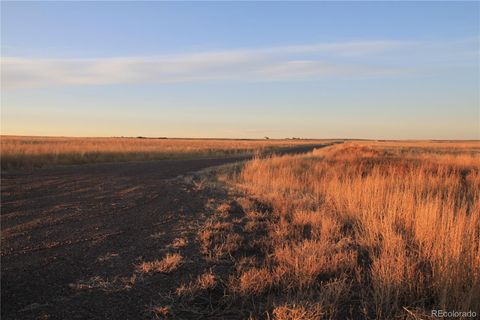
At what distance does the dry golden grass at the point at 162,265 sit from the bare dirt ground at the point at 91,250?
0.08m

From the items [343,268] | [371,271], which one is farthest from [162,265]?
[371,271]

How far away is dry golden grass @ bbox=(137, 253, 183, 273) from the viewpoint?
467cm

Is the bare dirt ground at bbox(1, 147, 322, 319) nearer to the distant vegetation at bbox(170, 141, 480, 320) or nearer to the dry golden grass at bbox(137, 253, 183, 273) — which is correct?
the dry golden grass at bbox(137, 253, 183, 273)

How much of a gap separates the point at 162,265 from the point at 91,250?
4.51ft

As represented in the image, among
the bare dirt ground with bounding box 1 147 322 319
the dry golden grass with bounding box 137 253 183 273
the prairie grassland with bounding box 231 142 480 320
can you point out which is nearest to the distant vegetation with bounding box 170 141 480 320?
the prairie grassland with bounding box 231 142 480 320

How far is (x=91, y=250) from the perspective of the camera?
5.53 m

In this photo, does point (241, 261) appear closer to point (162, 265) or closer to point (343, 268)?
point (162, 265)

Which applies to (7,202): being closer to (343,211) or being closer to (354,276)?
(343,211)

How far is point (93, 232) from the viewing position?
6.64 meters

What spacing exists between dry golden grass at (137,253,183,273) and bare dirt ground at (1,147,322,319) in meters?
0.08

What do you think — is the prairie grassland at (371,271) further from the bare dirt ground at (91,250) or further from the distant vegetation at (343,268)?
the bare dirt ground at (91,250)

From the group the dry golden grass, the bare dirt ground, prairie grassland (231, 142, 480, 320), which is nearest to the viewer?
prairie grassland (231, 142, 480, 320)

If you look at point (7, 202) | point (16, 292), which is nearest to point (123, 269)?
point (16, 292)

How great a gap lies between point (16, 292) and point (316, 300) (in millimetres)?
3008
